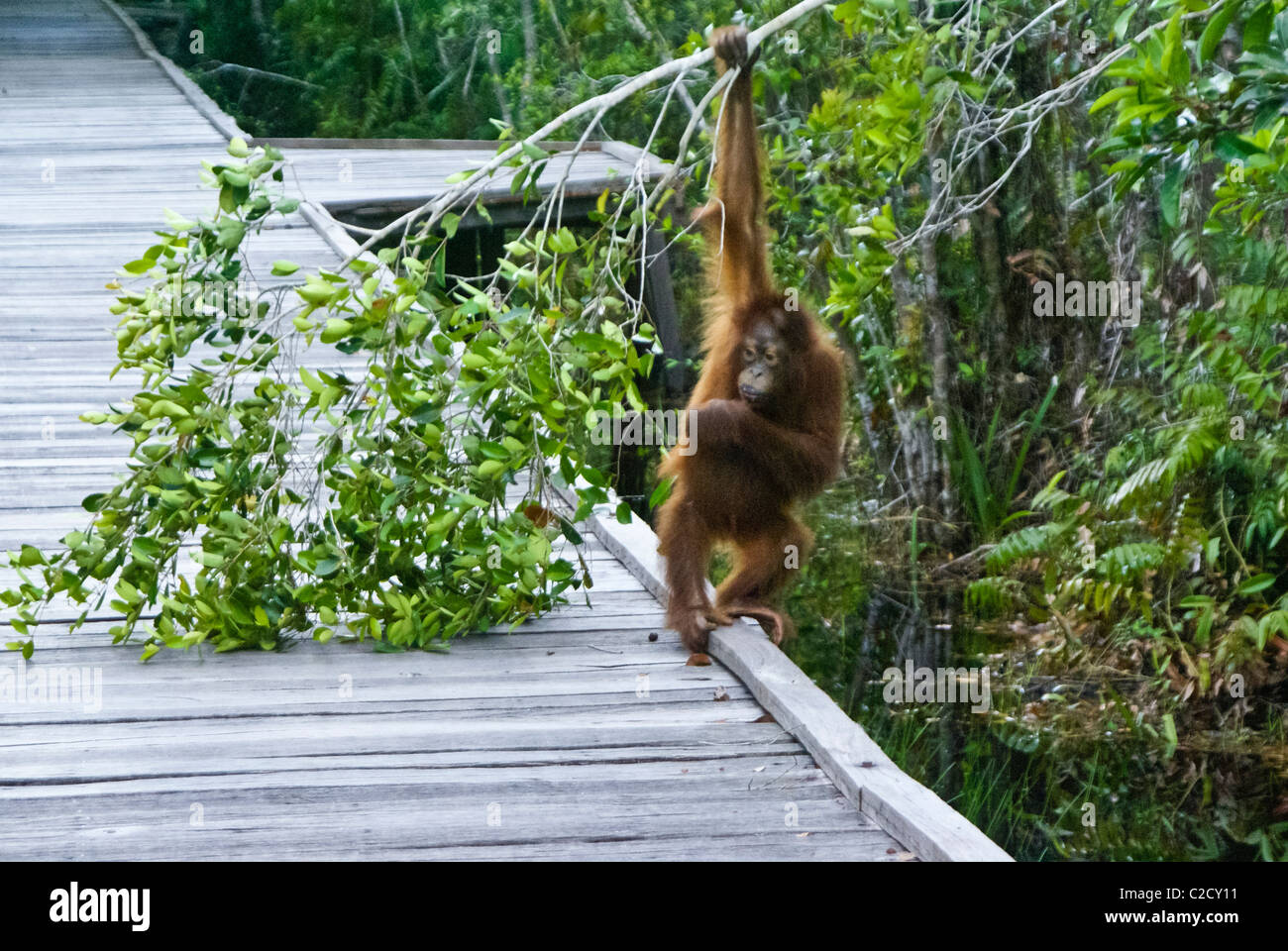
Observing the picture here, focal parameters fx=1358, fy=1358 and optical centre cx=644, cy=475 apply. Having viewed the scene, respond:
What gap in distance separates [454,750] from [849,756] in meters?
0.90

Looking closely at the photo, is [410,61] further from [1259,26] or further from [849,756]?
[1259,26]

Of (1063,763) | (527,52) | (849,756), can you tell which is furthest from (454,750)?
(527,52)

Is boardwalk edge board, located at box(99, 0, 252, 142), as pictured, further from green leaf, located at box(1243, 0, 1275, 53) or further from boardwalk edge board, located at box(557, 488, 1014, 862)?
green leaf, located at box(1243, 0, 1275, 53)

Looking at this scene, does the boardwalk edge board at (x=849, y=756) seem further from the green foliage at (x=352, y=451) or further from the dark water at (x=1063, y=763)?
the dark water at (x=1063, y=763)

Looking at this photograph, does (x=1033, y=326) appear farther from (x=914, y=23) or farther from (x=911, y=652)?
(x=914, y=23)

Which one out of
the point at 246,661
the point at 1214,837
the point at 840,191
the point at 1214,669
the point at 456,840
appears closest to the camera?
the point at 456,840

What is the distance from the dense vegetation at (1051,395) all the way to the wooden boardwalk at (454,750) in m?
0.45

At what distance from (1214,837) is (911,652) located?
2186 millimetres

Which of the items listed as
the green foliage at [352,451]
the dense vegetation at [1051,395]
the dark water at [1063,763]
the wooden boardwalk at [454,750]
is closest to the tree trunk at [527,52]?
the dense vegetation at [1051,395]

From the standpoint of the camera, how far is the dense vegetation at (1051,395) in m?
3.76

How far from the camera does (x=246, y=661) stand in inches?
145

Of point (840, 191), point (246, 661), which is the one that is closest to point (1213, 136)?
point (840, 191)

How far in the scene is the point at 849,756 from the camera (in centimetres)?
301

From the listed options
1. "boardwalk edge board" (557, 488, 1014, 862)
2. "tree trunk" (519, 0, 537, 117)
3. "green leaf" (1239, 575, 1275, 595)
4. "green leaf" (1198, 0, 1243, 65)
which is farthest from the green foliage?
"tree trunk" (519, 0, 537, 117)
